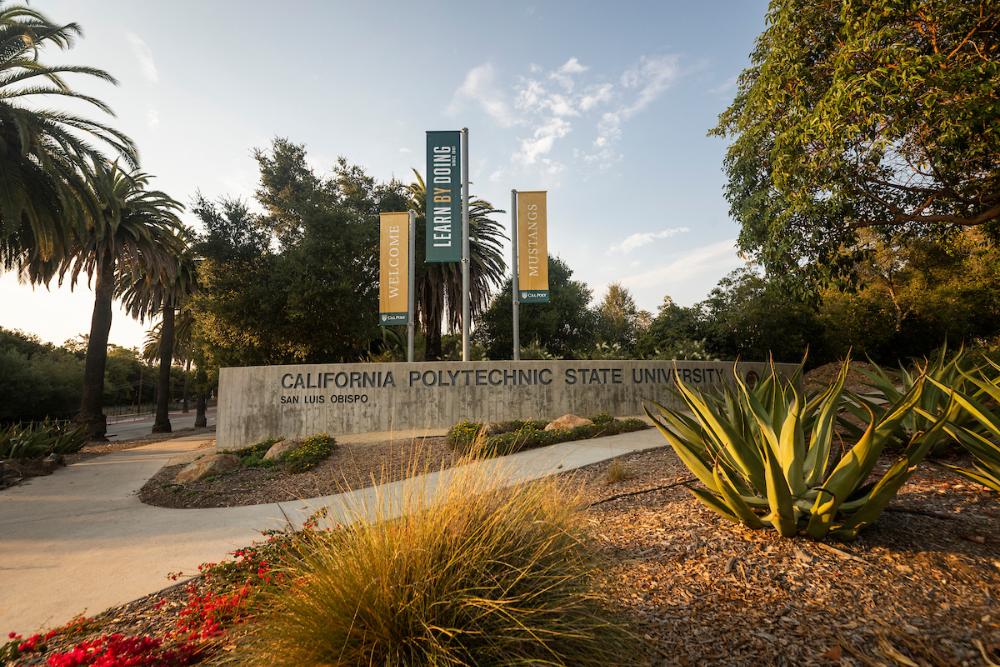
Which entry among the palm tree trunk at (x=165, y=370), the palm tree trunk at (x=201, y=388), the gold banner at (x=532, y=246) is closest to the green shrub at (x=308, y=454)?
the gold banner at (x=532, y=246)

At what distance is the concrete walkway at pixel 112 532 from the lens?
368 cm

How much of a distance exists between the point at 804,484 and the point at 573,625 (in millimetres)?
2055

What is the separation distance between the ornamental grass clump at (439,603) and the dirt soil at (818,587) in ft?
1.40

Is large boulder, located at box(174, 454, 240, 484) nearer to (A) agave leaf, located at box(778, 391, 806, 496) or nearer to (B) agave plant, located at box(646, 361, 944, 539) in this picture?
(B) agave plant, located at box(646, 361, 944, 539)

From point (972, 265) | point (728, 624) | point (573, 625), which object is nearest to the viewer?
point (573, 625)

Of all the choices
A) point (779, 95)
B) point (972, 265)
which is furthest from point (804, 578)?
point (972, 265)

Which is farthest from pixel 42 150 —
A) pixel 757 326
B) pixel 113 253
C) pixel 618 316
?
pixel 618 316

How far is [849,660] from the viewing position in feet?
6.87

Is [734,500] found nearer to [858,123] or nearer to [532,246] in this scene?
[858,123]

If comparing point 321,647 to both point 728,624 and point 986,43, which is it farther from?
point 986,43

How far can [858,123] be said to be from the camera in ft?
25.9

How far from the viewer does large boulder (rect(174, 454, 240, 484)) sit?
827 centimetres

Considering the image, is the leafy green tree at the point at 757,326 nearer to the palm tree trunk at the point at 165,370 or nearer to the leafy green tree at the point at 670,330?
the leafy green tree at the point at 670,330

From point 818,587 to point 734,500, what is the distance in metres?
0.65
